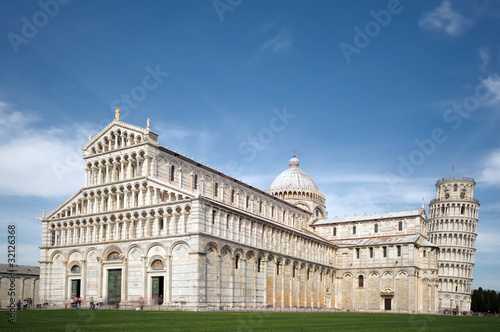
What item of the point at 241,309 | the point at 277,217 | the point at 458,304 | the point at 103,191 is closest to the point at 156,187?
the point at 103,191

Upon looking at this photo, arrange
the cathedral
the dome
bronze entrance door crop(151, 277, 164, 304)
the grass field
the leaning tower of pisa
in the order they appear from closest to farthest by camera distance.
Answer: the grass field
the cathedral
bronze entrance door crop(151, 277, 164, 304)
the dome
the leaning tower of pisa

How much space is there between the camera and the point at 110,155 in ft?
189

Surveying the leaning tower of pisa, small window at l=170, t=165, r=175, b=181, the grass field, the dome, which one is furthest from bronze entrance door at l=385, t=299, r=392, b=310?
the grass field

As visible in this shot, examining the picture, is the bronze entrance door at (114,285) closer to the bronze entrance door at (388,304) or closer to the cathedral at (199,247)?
the cathedral at (199,247)

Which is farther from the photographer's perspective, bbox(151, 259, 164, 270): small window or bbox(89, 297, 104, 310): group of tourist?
bbox(89, 297, 104, 310): group of tourist

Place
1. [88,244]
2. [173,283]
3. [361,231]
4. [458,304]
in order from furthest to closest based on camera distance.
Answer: [458,304], [361,231], [88,244], [173,283]

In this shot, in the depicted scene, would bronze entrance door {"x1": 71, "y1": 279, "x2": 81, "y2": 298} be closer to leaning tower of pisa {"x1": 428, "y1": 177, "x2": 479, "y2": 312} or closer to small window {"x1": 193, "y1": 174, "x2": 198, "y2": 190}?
small window {"x1": 193, "y1": 174, "x2": 198, "y2": 190}

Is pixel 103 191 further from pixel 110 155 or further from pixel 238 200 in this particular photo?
pixel 238 200

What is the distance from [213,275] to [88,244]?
1635cm

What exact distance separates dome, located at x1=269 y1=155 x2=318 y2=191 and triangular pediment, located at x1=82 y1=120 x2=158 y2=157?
1526 inches

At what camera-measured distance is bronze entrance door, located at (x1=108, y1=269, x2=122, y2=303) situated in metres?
53.4

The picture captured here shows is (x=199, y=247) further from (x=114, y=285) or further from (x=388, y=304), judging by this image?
(x=388, y=304)

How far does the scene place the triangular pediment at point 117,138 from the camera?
54969 mm

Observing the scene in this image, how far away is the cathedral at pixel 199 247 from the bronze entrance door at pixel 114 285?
0.14 metres
